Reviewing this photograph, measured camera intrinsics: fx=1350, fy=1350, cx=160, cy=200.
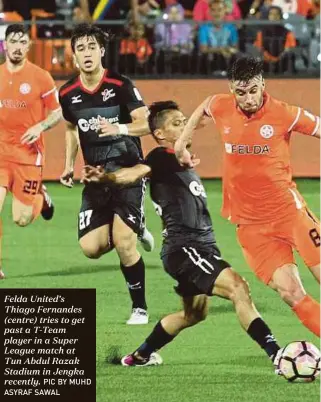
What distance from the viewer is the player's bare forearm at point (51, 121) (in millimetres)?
11953

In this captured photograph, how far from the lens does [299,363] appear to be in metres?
8.04

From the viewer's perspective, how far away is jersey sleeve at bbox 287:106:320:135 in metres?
8.46

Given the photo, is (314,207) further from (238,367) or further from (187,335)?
(238,367)

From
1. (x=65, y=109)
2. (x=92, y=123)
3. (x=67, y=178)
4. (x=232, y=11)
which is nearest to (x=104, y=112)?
(x=92, y=123)

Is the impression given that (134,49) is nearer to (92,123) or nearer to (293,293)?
(92,123)

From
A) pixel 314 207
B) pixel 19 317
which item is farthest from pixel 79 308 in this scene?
pixel 314 207

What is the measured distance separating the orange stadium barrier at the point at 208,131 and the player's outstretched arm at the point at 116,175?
1108 cm

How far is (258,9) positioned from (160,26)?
6.06 feet

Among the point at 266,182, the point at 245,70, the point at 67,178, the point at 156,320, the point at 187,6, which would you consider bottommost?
the point at 156,320

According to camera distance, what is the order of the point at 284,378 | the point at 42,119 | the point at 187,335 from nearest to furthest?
the point at 284,378, the point at 187,335, the point at 42,119

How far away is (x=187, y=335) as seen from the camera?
32.2ft

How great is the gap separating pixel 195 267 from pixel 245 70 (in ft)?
4.12

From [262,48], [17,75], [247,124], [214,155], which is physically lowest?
[214,155]

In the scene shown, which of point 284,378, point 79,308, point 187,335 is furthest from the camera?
point 187,335
